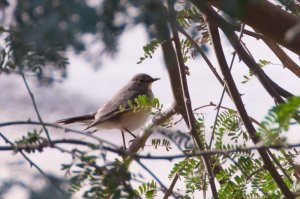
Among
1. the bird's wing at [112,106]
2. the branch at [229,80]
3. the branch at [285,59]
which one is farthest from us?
the bird's wing at [112,106]

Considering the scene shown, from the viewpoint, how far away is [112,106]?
18.7ft

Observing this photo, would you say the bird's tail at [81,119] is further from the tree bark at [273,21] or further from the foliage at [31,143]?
the foliage at [31,143]

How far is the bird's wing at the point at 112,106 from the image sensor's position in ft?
17.9

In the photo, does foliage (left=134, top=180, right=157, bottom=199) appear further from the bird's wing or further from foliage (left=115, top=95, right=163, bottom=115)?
the bird's wing

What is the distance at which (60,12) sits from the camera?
46.6 inches

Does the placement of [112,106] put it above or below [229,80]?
above

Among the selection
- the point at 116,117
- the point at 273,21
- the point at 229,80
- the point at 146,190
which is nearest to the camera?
the point at 273,21

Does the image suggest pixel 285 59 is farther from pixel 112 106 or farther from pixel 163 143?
pixel 112 106

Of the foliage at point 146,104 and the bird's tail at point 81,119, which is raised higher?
the bird's tail at point 81,119

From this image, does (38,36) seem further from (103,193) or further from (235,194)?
(235,194)

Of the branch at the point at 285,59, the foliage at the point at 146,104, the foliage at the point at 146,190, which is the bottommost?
the foliage at the point at 146,190

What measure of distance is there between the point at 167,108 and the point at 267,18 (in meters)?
1.10

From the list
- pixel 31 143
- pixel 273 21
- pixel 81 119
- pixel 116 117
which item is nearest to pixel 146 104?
pixel 273 21

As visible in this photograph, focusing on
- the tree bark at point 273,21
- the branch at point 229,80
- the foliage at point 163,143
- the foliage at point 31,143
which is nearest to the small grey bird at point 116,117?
the foliage at point 163,143
